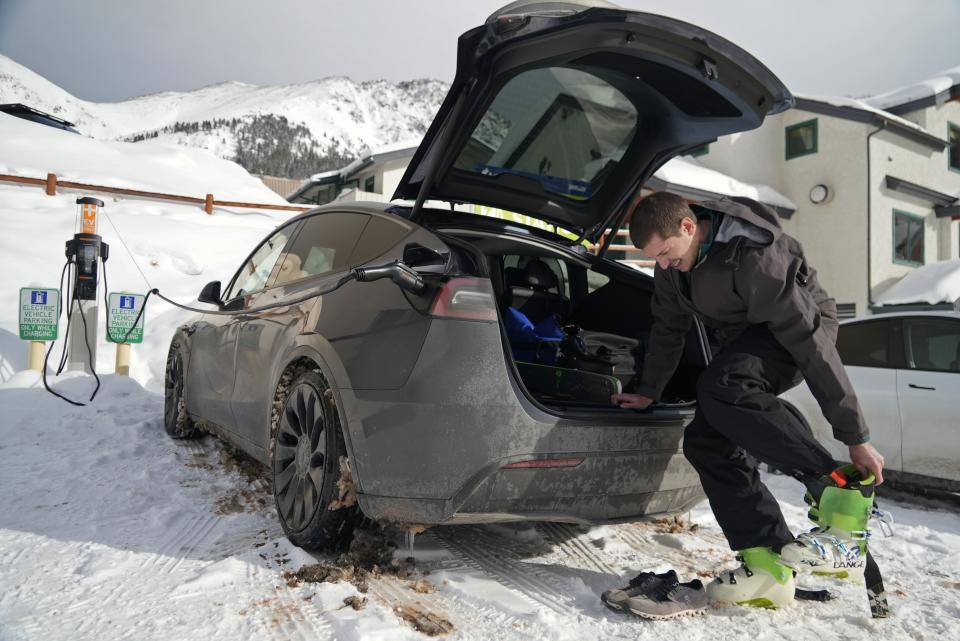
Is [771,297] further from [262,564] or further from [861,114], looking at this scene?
[861,114]

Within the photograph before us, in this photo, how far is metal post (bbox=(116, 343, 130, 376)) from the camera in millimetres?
6422

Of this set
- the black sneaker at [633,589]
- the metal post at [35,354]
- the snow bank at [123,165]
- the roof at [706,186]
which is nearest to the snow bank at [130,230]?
the snow bank at [123,165]

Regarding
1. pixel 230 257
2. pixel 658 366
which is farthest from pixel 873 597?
pixel 230 257

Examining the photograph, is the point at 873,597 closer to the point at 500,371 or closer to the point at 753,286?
the point at 753,286

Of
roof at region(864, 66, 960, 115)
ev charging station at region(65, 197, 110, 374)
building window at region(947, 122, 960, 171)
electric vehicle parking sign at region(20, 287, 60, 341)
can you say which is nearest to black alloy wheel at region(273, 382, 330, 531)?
ev charging station at region(65, 197, 110, 374)

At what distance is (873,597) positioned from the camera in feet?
7.55

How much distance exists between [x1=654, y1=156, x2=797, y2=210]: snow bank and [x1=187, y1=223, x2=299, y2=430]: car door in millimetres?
14841

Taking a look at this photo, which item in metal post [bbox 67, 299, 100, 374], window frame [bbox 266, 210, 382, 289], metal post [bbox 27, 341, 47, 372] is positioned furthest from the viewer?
metal post [bbox 67, 299, 100, 374]

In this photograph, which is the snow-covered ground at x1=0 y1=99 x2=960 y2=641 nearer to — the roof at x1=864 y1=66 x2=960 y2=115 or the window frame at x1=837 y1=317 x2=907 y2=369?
the window frame at x1=837 y1=317 x2=907 y2=369

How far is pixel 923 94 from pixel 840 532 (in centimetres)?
2209

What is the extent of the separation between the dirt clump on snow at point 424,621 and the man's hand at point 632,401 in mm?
1117

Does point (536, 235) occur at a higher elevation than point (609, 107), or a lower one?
lower

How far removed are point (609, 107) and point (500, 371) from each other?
60.2 inches

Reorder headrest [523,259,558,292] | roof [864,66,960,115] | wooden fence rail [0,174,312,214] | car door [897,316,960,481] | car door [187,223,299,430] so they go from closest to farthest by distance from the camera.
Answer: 1. headrest [523,259,558,292]
2. car door [187,223,299,430]
3. car door [897,316,960,481]
4. wooden fence rail [0,174,312,214]
5. roof [864,66,960,115]
